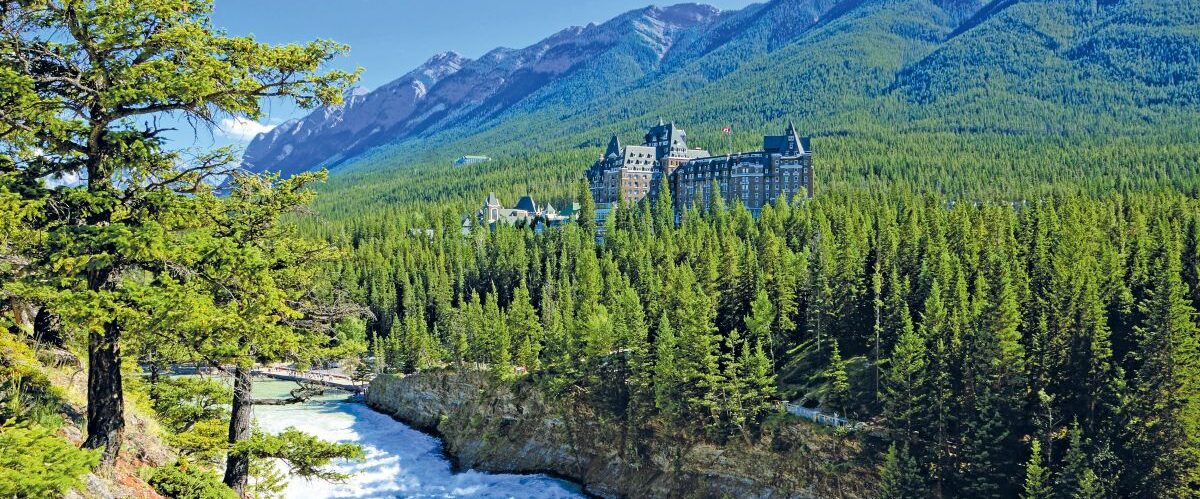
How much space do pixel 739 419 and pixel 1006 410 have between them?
1648cm

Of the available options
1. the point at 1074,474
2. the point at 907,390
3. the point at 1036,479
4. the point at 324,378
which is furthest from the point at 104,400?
the point at 324,378

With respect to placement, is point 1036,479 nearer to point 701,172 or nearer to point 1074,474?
point 1074,474

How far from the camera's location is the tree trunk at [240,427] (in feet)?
51.5

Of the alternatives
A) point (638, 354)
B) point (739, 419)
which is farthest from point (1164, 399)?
point (638, 354)

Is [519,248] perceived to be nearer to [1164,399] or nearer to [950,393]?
[950,393]

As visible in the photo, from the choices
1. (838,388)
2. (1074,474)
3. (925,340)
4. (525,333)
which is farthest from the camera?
(525,333)

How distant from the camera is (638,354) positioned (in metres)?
61.4

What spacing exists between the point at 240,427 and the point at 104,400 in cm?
330

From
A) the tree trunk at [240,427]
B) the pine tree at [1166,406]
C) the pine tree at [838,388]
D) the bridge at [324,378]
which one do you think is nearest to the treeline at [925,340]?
the pine tree at [1166,406]

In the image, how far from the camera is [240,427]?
16391 mm

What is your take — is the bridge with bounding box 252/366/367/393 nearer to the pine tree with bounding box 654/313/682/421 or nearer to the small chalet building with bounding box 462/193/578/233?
the small chalet building with bounding box 462/193/578/233

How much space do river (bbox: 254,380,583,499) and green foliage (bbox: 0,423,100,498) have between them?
39245 millimetres

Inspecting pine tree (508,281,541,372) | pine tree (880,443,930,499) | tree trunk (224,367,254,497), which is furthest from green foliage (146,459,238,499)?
pine tree (508,281,541,372)

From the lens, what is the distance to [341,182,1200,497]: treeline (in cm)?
4428
